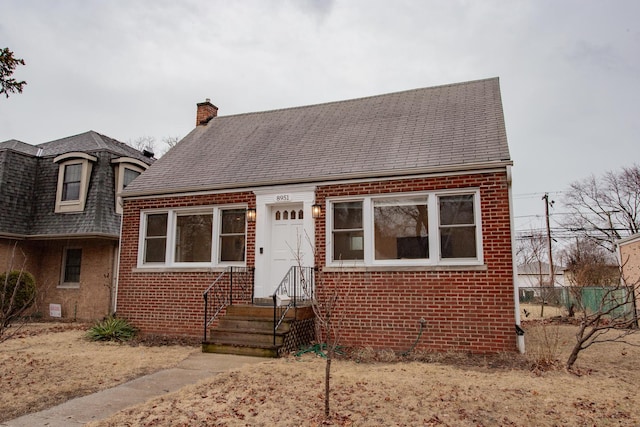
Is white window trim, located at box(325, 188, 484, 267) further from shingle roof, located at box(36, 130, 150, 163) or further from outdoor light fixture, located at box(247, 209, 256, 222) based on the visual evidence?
shingle roof, located at box(36, 130, 150, 163)

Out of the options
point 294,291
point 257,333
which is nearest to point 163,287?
point 257,333

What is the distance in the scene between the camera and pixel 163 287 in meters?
10.2

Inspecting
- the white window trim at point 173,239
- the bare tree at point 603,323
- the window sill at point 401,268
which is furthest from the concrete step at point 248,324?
the bare tree at point 603,323

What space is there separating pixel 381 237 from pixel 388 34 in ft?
23.5

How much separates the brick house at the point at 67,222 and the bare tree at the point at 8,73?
8038 mm

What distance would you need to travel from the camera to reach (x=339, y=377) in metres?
6.01

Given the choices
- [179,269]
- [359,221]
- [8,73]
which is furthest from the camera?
[179,269]

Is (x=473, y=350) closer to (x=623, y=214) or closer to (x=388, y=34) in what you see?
(x=388, y=34)

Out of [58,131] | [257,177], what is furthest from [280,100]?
[257,177]

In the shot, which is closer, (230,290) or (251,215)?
(230,290)

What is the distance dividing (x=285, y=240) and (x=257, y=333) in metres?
2.32

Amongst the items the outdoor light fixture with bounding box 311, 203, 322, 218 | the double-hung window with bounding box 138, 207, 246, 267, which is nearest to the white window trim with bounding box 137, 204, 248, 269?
the double-hung window with bounding box 138, 207, 246, 267

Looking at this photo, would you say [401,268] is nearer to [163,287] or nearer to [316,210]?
[316,210]

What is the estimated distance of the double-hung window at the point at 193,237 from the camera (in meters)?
10.0
